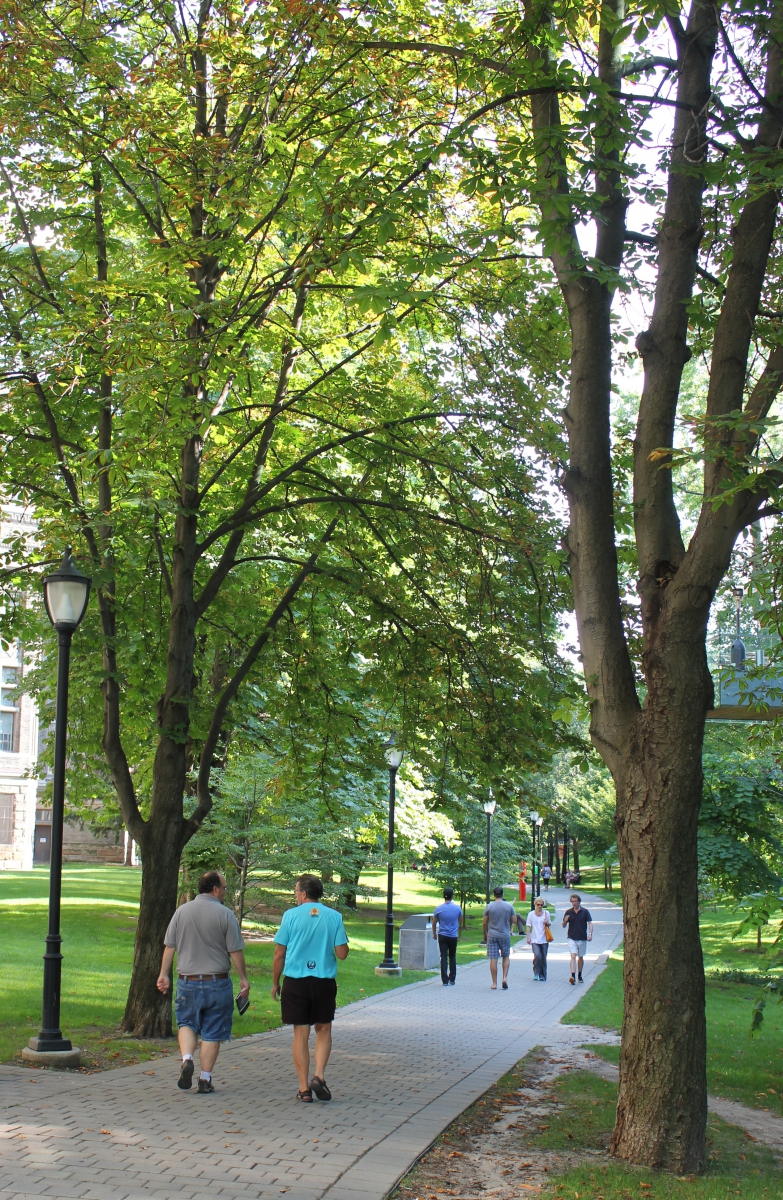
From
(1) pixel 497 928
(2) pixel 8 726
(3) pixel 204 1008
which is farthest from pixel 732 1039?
(2) pixel 8 726

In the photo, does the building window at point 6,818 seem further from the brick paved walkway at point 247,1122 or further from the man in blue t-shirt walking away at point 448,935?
the brick paved walkway at point 247,1122

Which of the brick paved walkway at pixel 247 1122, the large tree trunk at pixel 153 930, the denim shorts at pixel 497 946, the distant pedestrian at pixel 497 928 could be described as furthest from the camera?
the denim shorts at pixel 497 946

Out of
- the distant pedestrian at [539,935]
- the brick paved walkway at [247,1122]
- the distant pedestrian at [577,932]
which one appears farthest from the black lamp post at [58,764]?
the distant pedestrian at [539,935]

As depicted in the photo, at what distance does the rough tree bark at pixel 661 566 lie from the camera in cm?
664

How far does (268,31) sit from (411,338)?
19.5ft

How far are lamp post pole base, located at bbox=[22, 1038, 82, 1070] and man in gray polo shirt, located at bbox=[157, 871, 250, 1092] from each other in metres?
1.29

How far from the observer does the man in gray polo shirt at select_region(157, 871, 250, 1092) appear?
7.94 m

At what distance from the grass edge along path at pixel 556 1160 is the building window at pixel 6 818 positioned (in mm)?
49843

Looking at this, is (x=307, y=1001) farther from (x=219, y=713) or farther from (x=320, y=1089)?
(x=219, y=713)

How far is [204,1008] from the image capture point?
7.95m

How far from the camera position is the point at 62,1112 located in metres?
6.89

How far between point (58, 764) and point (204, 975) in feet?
8.62

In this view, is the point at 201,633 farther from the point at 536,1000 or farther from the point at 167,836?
the point at 536,1000

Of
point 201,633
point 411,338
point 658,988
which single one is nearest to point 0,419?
point 201,633
